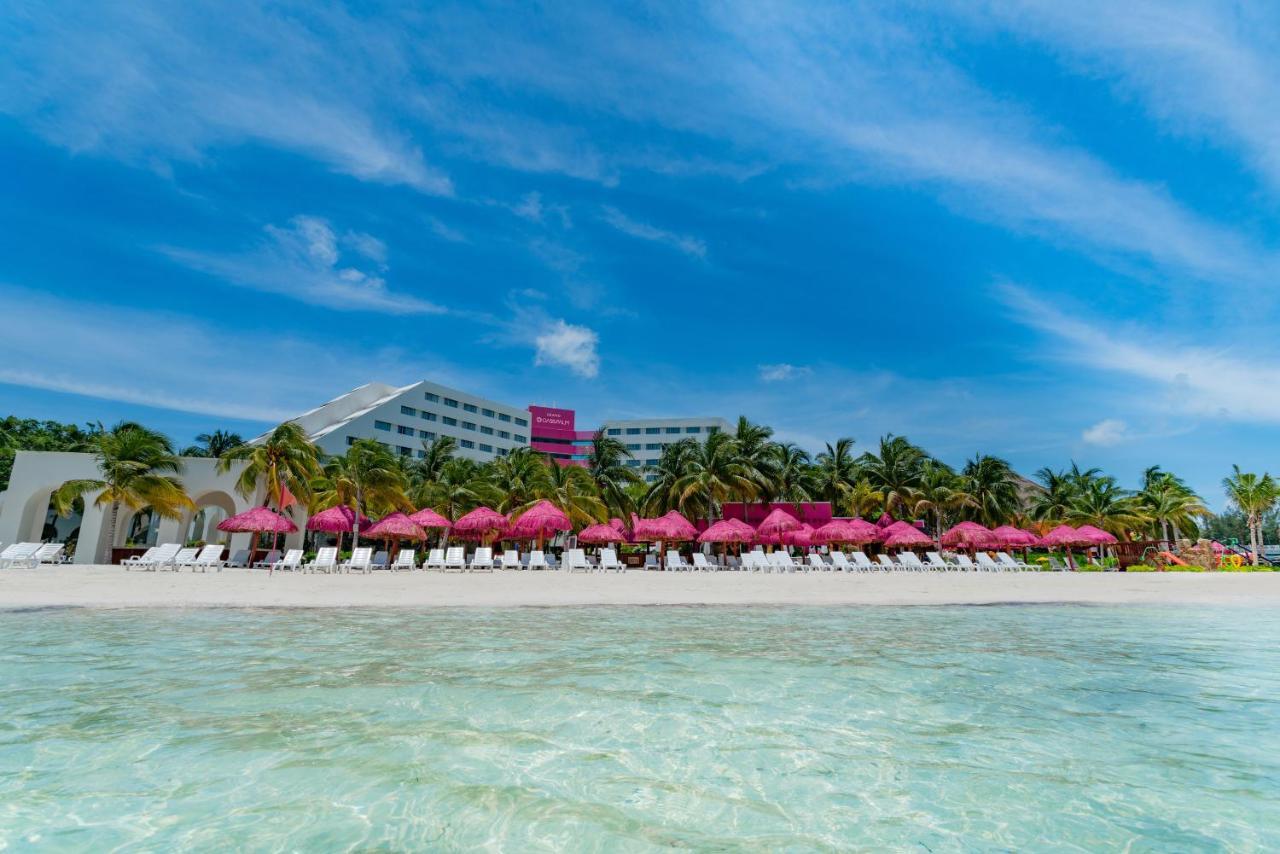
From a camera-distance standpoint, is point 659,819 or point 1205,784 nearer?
point 659,819

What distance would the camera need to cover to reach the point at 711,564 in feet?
92.9

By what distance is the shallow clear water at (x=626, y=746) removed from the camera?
3.11 metres

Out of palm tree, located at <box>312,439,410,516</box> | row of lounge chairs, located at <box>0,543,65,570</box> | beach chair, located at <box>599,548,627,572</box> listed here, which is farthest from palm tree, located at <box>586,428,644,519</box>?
row of lounge chairs, located at <box>0,543,65,570</box>

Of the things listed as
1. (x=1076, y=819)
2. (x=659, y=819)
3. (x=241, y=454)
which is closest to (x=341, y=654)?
(x=659, y=819)

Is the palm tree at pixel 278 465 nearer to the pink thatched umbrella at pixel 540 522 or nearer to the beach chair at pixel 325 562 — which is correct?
the beach chair at pixel 325 562

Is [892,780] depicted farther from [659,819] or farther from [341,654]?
[341,654]

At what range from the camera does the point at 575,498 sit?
3102 cm

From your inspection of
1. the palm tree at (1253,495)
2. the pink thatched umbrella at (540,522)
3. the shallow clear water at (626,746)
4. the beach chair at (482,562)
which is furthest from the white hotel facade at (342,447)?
the palm tree at (1253,495)

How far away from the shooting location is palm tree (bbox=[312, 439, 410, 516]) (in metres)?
26.0

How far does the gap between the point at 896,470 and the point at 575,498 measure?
18.9 metres

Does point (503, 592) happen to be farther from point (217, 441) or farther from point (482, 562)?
point (217, 441)

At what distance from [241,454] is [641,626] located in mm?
20874

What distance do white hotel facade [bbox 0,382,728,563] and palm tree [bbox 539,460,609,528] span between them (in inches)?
183

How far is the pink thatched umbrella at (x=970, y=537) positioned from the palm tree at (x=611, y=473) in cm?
1549
